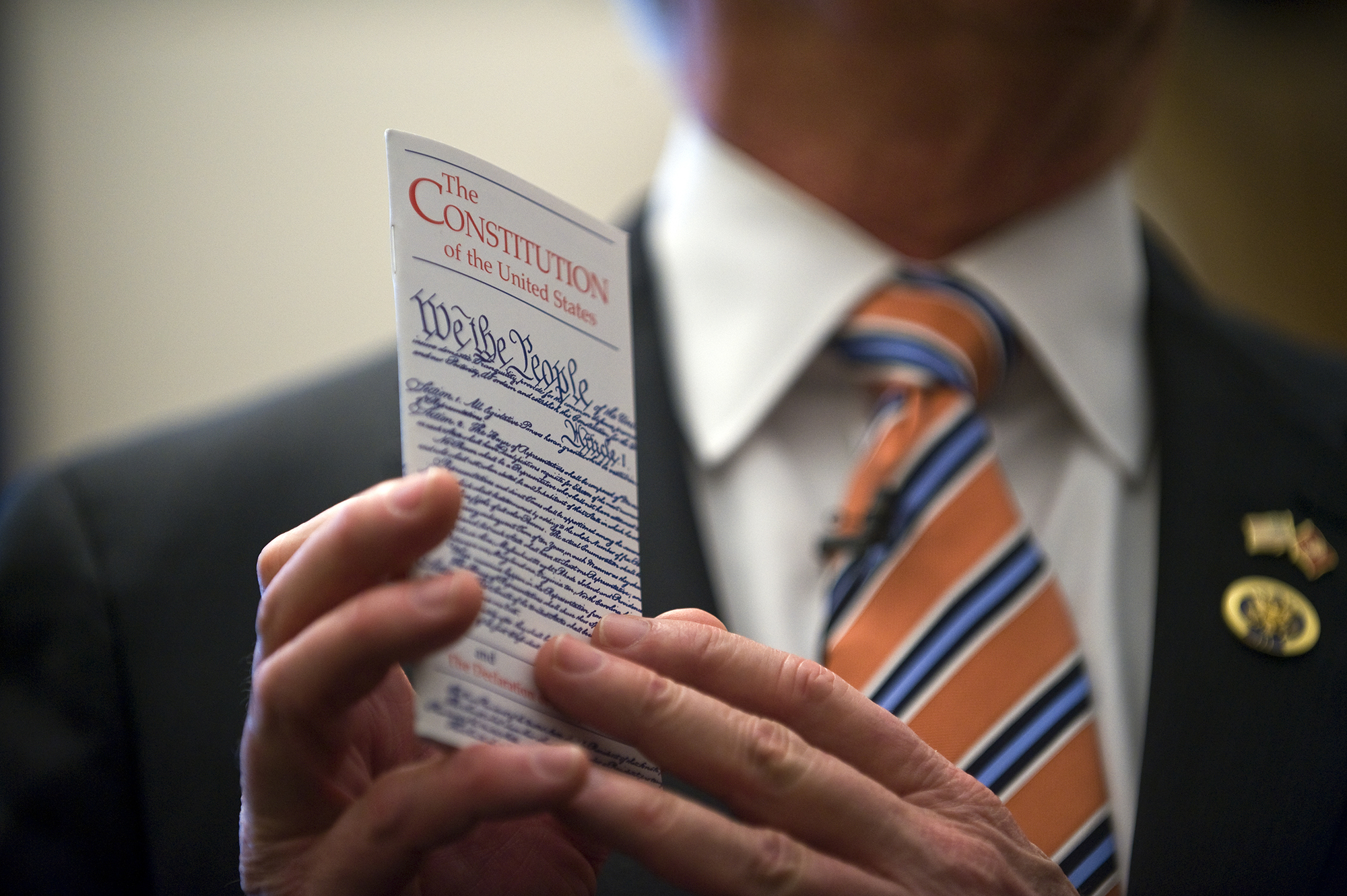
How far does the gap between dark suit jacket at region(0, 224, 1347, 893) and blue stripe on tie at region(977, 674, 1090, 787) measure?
5cm

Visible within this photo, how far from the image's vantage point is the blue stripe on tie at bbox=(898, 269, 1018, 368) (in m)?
0.88

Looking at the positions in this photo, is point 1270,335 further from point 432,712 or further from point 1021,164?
point 432,712

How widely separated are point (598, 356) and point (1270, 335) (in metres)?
0.90

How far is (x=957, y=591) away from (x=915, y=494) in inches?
3.4

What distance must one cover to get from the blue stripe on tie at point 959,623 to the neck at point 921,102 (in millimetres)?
331

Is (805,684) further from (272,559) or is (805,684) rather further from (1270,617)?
(1270,617)

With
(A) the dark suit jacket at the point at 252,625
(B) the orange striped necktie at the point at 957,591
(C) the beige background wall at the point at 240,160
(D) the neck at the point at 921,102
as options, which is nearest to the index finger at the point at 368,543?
(A) the dark suit jacket at the point at 252,625

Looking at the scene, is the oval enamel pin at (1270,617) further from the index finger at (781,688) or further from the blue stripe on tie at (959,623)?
the index finger at (781,688)

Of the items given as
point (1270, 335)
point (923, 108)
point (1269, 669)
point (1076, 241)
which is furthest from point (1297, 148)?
point (1269, 669)

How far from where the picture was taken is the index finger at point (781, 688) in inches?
16.5

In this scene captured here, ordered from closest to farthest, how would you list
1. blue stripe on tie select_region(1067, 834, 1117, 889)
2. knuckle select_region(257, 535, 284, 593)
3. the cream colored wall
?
knuckle select_region(257, 535, 284, 593)
blue stripe on tie select_region(1067, 834, 1117, 889)
the cream colored wall

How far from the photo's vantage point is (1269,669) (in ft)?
2.25

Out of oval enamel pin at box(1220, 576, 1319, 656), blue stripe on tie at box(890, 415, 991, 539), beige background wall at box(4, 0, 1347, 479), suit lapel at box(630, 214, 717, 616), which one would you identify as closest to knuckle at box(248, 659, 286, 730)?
suit lapel at box(630, 214, 717, 616)

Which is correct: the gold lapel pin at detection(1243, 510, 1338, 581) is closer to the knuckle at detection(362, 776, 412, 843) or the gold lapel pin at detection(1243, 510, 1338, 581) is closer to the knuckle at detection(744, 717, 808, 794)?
the knuckle at detection(744, 717, 808, 794)
